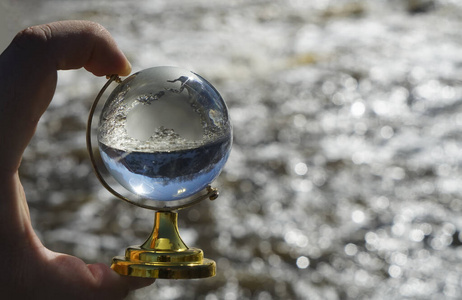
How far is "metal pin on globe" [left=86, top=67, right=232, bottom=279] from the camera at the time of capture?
3.58 ft

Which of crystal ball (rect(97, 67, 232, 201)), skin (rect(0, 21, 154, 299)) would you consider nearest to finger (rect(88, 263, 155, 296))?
skin (rect(0, 21, 154, 299))

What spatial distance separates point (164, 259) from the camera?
1.15m

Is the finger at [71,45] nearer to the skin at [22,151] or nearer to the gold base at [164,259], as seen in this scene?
the skin at [22,151]

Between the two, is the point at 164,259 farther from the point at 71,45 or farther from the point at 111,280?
the point at 71,45

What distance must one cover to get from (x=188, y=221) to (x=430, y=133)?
1.88 meters

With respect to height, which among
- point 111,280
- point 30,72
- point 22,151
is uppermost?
point 30,72

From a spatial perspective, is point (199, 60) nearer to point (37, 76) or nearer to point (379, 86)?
point (379, 86)

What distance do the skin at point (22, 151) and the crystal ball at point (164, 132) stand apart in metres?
0.11

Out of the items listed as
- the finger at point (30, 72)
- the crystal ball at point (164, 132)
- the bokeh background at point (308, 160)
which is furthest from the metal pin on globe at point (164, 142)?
the bokeh background at point (308, 160)

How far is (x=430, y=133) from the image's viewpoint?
473cm

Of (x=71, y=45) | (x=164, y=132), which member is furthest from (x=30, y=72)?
(x=164, y=132)

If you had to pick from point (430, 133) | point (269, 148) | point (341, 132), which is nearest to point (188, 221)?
point (269, 148)

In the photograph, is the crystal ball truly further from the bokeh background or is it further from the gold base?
the bokeh background

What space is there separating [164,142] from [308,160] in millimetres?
3430
